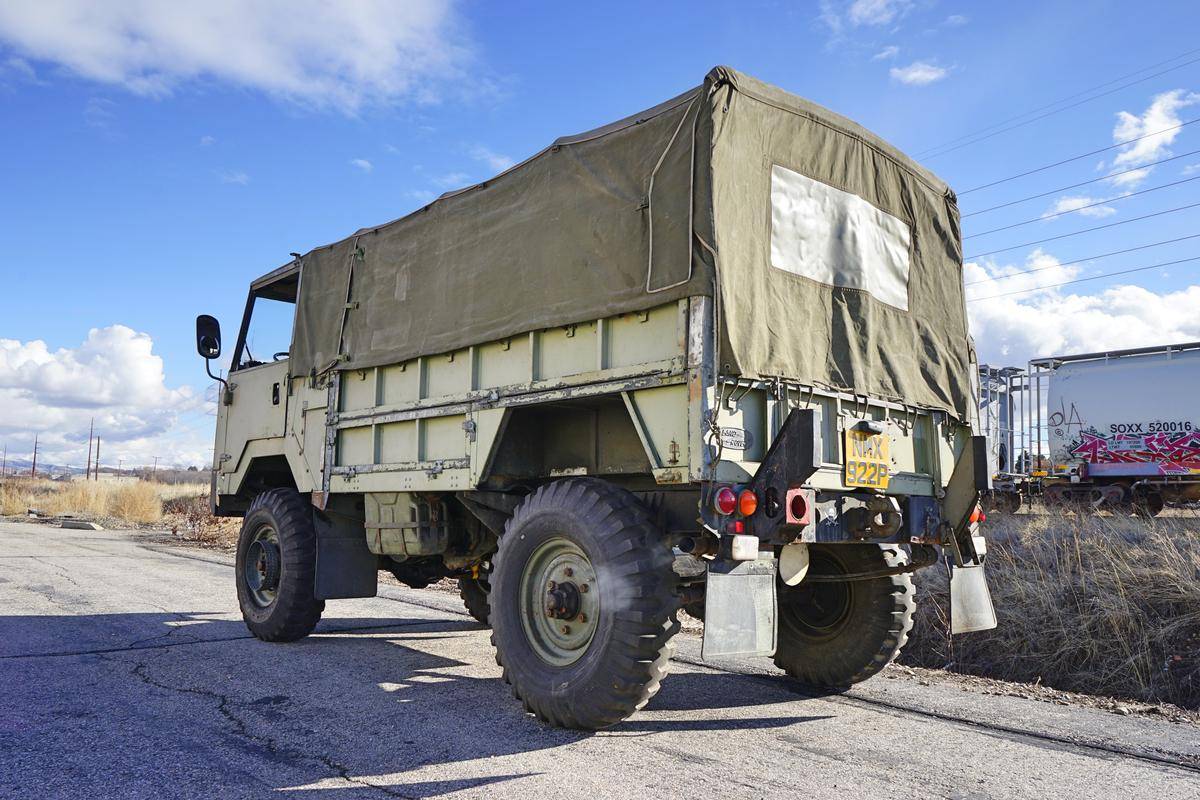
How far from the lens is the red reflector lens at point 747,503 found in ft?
13.5

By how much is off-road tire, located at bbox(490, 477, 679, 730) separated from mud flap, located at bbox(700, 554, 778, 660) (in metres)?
0.20

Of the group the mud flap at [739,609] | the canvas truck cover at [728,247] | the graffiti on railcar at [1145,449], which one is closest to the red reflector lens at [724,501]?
the mud flap at [739,609]

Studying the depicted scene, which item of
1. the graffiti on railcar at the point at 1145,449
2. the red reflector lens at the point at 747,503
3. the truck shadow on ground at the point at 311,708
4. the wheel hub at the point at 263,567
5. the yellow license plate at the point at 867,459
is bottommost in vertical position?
the truck shadow on ground at the point at 311,708

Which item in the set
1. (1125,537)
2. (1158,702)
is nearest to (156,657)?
(1158,702)

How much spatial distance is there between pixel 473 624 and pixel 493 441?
3.33 meters

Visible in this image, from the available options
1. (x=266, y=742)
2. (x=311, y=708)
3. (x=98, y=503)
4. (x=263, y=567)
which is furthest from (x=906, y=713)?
(x=98, y=503)

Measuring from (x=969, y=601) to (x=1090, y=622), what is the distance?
103 inches

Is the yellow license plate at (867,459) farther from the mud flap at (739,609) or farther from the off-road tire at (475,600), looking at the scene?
the off-road tire at (475,600)

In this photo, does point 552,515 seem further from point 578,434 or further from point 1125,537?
point 1125,537

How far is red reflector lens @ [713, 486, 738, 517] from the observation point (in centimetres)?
404

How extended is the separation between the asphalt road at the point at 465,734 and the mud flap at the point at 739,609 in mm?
524

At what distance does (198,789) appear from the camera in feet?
11.3

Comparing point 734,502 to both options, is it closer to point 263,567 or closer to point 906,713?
point 906,713

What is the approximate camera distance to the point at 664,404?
4.33 metres
